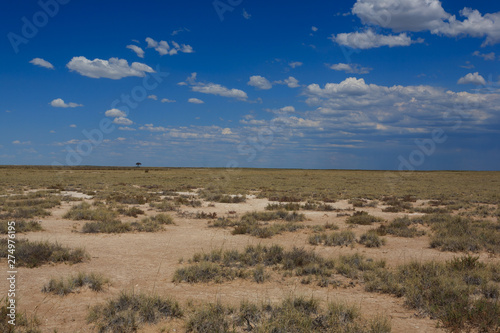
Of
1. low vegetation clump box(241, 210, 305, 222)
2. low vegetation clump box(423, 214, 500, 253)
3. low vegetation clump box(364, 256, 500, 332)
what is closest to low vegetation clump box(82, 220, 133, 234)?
low vegetation clump box(241, 210, 305, 222)

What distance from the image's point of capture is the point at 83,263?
9.37 m

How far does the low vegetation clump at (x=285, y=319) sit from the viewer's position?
547 centimetres

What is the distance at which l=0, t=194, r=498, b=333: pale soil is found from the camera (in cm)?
622

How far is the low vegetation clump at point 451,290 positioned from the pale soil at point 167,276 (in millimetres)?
322

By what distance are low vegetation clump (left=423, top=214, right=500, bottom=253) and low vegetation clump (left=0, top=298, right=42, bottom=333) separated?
488 inches

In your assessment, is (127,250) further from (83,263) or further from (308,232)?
(308,232)

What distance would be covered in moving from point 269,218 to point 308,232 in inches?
137

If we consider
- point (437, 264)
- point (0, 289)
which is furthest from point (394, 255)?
point (0, 289)

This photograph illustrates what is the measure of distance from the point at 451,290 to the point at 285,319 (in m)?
3.94

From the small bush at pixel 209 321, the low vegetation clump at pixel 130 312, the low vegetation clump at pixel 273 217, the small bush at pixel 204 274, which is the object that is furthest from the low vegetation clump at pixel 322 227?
the low vegetation clump at pixel 130 312

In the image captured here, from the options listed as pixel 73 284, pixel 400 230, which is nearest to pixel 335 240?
pixel 400 230

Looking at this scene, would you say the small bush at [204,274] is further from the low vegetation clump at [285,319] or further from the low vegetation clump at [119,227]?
the low vegetation clump at [119,227]

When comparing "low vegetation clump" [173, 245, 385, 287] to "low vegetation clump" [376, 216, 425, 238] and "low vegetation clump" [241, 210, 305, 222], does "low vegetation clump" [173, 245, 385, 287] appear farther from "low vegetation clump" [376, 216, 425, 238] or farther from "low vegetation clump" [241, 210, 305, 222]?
"low vegetation clump" [241, 210, 305, 222]

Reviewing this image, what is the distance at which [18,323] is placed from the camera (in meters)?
5.51
